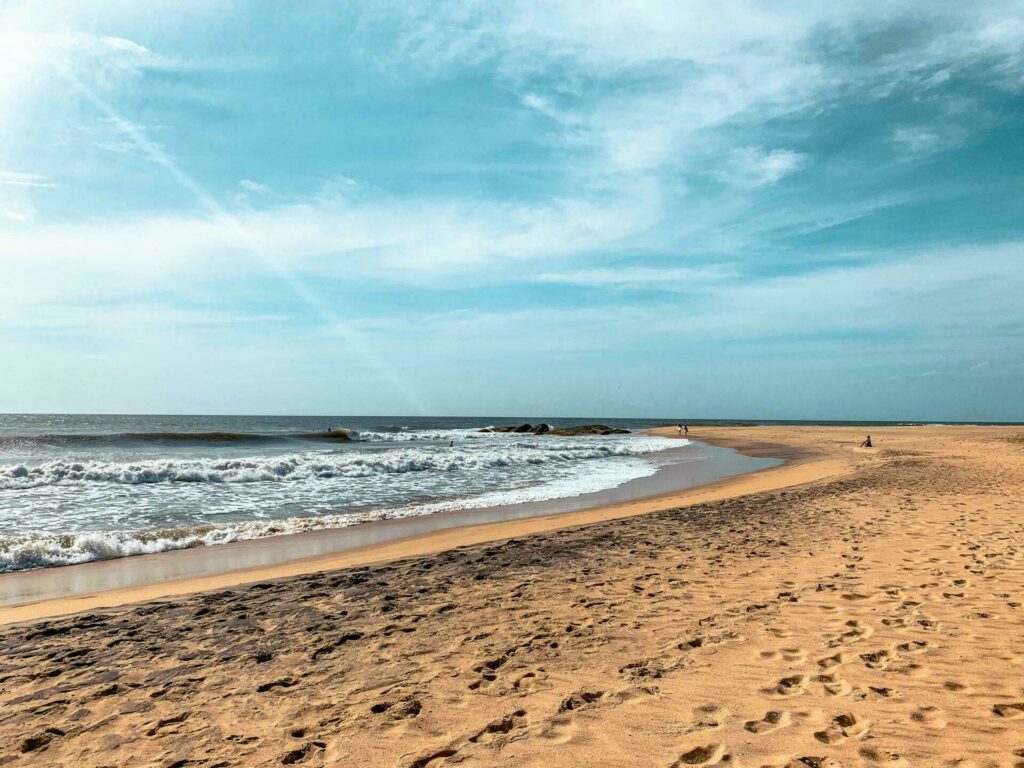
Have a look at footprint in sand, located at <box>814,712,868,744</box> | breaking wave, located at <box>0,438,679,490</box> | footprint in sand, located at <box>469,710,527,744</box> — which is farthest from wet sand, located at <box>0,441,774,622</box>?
breaking wave, located at <box>0,438,679,490</box>

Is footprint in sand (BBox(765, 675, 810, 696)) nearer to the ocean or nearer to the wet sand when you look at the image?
the wet sand

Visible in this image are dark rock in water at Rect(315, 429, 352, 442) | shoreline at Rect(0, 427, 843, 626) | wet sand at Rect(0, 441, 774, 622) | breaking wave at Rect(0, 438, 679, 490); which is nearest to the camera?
shoreline at Rect(0, 427, 843, 626)

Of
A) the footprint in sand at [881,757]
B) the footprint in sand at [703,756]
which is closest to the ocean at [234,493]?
the footprint in sand at [703,756]

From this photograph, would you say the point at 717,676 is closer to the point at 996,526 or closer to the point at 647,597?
the point at 647,597

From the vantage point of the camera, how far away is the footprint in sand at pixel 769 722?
3586mm

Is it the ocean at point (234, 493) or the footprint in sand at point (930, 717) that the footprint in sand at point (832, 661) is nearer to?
the footprint in sand at point (930, 717)

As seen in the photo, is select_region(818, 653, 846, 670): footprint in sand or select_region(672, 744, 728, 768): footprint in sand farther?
select_region(818, 653, 846, 670): footprint in sand

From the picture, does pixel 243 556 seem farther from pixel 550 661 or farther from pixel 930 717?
pixel 930 717

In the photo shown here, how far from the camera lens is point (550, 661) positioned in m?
4.68

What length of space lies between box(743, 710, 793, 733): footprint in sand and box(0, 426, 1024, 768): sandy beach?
13 millimetres

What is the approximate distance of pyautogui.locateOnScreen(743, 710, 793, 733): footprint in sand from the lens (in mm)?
3586

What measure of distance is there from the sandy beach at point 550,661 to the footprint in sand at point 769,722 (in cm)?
1

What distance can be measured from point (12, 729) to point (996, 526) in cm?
1236

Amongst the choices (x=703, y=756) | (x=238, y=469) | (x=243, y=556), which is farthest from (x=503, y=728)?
(x=238, y=469)
